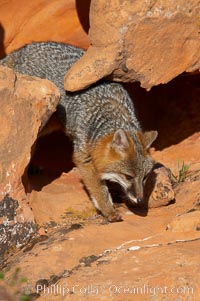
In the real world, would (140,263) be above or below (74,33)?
below

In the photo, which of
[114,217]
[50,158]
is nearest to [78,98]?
[114,217]

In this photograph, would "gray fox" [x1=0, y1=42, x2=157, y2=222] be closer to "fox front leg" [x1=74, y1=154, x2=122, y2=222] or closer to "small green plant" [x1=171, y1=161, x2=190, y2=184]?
"fox front leg" [x1=74, y1=154, x2=122, y2=222]

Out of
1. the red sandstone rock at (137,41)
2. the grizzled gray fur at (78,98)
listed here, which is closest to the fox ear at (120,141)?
the grizzled gray fur at (78,98)

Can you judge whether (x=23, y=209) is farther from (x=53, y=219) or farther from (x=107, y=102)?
(x=107, y=102)

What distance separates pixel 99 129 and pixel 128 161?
2.73 feet

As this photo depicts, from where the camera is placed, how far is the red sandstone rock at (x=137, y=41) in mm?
8430

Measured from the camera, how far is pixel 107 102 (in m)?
9.10

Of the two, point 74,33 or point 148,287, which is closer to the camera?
point 148,287

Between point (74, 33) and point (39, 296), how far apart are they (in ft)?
17.7

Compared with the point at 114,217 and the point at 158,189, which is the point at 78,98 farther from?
the point at 114,217

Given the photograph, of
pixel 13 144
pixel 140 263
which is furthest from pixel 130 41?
pixel 140 263

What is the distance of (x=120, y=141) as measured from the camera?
819 centimetres

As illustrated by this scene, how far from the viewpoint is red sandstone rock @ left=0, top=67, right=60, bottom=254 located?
7.51 m

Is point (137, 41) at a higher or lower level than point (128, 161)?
higher
